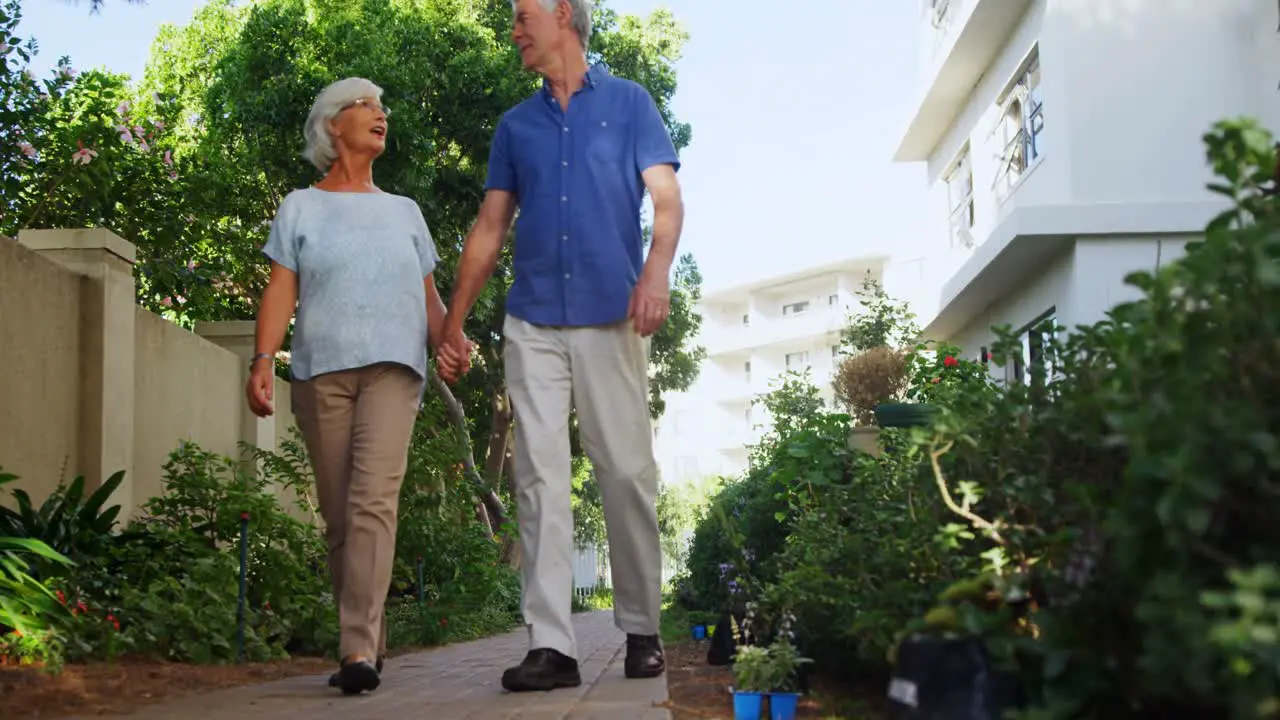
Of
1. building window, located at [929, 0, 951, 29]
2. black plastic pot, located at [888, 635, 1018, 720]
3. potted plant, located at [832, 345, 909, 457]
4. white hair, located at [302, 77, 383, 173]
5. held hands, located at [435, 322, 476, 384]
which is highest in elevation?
building window, located at [929, 0, 951, 29]

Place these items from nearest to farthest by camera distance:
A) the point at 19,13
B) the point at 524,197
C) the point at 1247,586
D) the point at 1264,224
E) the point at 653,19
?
the point at 1247,586 < the point at 1264,224 < the point at 524,197 < the point at 19,13 < the point at 653,19

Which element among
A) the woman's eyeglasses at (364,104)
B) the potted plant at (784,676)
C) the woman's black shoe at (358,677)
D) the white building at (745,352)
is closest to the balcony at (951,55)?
the woman's eyeglasses at (364,104)

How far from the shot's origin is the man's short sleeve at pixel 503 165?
4.98 meters

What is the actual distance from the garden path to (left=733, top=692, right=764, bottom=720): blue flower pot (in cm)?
19

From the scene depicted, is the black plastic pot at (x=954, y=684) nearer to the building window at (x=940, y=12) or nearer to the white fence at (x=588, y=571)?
the building window at (x=940, y=12)

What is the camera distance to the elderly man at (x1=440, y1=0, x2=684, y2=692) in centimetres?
457

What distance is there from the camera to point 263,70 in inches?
711

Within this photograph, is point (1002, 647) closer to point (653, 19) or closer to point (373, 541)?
point (373, 541)

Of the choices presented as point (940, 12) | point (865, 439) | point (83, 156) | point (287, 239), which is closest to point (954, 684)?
point (287, 239)

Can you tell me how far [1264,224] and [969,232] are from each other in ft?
53.2

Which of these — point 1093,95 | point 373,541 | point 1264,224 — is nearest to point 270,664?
point 373,541

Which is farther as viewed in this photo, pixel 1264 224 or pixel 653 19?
pixel 653 19

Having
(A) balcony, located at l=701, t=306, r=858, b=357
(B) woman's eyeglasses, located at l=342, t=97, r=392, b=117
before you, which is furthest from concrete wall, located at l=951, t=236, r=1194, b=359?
(A) balcony, located at l=701, t=306, r=858, b=357

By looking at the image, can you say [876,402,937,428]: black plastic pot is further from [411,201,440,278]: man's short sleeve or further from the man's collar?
[411,201,440,278]: man's short sleeve
